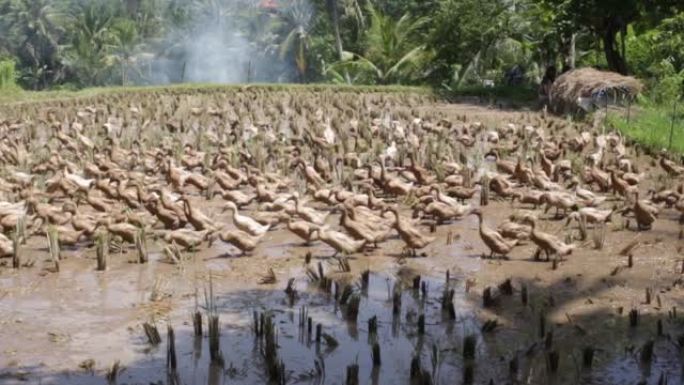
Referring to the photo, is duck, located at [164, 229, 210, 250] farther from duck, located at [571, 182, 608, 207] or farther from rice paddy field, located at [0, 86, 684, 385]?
duck, located at [571, 182, 608, 207]

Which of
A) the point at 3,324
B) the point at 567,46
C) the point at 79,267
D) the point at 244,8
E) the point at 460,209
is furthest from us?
the point at 244,8

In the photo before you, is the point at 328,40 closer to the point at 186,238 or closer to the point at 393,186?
the point at 393,186

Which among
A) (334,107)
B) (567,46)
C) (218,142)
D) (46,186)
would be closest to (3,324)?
(46,186)

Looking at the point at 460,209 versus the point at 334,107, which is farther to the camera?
the point at 334,107

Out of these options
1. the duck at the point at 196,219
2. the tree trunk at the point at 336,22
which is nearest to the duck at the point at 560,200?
the duck at the point at 196,219

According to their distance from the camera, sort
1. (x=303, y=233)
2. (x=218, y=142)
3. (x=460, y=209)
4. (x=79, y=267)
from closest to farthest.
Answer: (x=79, y=267) < (x=303, y=233) < (x=460, y=209) < (x=218, y=142)

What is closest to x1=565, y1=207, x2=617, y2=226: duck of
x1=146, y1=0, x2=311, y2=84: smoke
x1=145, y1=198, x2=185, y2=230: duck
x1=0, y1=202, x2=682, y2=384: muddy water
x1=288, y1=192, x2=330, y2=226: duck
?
x1=0, y1=202, x2=682, y2=384: muddy water

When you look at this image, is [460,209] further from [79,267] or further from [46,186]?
[46,186]

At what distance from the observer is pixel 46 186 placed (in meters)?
12.0

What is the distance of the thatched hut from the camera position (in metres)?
20.6

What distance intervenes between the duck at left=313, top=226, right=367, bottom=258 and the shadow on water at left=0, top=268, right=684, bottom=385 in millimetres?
755

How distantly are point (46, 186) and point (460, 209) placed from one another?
582cm

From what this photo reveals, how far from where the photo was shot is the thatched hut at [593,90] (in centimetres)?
2059

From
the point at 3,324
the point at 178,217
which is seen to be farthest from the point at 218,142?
the point at 3,324
